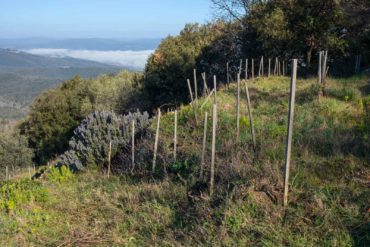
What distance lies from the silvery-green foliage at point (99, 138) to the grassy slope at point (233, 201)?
2.64ft

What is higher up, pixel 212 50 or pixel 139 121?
pixel 212 50

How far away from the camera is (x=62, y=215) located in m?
7.44

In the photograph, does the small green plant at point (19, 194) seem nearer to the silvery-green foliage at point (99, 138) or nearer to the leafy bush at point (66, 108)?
the silvery-green foliage at point (99, 138)

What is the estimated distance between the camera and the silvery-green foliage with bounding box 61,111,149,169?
10.9 meters

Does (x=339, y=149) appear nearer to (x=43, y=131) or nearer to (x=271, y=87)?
(x=271, y=87)

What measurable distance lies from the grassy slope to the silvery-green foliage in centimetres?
80

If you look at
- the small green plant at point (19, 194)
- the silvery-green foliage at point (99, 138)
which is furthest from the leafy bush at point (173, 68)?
the small green plant at point (19, 194)

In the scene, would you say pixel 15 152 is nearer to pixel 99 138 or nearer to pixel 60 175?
pixel 99 138

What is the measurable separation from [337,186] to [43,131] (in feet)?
104

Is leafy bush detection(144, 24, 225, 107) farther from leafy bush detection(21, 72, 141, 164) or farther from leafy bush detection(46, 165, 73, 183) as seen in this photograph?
leafy bush detection(46, 165, 73, 183)

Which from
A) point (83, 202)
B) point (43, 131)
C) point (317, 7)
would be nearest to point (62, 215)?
point (83, 202)

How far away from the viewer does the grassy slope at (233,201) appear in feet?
17.2

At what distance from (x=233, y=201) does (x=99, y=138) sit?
6.21 m

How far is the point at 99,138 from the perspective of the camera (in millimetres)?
11258
